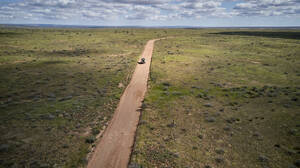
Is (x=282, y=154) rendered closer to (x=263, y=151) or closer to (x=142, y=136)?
→ (x=263, y=151)

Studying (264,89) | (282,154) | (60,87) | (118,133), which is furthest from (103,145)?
(264,89)

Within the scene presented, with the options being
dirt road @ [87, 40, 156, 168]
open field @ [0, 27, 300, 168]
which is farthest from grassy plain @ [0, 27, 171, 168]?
dirt road @ [87, 40, 156, 168]

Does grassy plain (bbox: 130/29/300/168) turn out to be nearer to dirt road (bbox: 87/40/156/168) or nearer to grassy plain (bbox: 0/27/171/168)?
dirt road (bbox: 87/40/156/168)

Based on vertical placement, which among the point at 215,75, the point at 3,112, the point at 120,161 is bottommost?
the point at 120,161

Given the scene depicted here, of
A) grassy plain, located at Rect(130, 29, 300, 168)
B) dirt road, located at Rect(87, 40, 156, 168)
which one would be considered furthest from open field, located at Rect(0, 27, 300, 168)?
dirt road, located at Rect(87, 40, 156, 168)

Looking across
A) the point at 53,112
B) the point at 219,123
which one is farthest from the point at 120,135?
the point at 219,123

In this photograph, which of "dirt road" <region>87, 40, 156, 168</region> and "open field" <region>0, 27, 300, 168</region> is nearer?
"dirt road" <region>87, 40, 156, 168</region>

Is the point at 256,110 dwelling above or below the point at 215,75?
below

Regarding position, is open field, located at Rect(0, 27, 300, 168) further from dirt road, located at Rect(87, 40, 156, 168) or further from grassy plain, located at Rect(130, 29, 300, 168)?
dirt road, located at Rect(87, 40, 156, 168)
